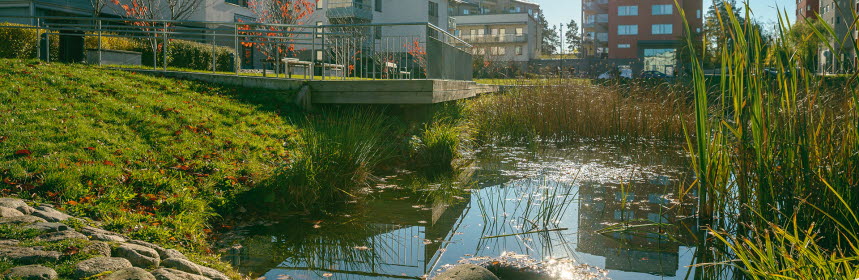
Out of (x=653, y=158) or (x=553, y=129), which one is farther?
(x=553, y=129)

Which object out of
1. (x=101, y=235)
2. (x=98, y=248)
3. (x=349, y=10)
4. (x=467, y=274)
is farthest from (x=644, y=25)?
(x=98, y=248)

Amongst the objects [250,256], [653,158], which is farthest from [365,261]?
[653,158]

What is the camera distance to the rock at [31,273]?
10.3ft

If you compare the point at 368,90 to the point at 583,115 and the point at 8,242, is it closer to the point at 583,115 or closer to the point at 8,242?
the point at 583,115

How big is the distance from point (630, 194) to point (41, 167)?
581cm

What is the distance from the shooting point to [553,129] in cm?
1222

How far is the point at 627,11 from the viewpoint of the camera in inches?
2330

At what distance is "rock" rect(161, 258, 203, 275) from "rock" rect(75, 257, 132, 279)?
10.9 inches

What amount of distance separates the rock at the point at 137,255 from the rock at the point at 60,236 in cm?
26

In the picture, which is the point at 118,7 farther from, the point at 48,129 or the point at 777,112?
the point at 777,112

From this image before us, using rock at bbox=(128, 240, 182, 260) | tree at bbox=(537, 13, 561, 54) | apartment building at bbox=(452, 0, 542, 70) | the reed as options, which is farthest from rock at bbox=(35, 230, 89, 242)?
tree at bbox=(537, 13, 561, 54)

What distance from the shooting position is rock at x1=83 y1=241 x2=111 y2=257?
3736 mm

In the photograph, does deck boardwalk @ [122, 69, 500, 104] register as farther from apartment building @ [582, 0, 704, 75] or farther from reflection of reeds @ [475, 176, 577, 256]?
apartment building @ [582, 0, 704, 75]

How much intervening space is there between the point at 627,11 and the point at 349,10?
2909 cm
